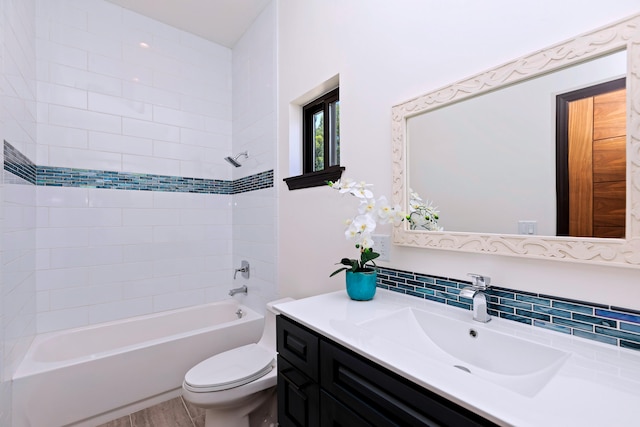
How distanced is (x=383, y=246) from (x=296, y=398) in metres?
0.69

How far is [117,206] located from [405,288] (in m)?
2.23

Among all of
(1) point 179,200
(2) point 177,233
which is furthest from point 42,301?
(1) point 179,200

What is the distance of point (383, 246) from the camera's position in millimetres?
1326

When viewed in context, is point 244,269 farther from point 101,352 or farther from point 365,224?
point 365,224

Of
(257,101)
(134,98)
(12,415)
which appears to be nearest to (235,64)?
(257,101)

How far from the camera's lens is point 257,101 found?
2.41 meters

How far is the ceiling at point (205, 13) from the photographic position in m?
2.22

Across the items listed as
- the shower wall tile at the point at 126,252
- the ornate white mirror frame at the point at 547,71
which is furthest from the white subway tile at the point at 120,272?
the ornate white mirror frame at the point at 547,71

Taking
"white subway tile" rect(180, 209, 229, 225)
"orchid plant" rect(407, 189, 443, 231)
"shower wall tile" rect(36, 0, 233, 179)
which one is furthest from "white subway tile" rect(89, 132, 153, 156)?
"orchid plant" rect(407, 189, 443, 231)

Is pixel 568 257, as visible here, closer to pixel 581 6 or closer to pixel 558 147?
pixel 558 147

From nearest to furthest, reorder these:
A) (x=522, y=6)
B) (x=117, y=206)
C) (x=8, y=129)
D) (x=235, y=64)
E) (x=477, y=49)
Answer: (x=522, y=6)
(x=477, y=49)
(x=8, y=129)
(x=117, y=206)
(x=235, y=64)

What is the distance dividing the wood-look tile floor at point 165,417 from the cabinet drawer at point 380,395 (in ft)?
4.55

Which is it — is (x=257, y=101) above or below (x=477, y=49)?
above

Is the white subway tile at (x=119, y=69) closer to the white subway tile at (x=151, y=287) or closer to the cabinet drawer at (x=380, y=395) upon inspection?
the white subway tile at (x=151, y=287)
